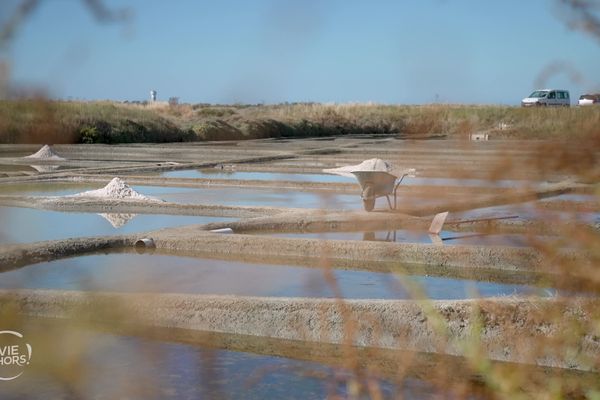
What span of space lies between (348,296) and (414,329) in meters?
1.22

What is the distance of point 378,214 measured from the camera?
8.14 meters

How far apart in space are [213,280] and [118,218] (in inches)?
149

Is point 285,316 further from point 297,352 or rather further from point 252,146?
point 252,146

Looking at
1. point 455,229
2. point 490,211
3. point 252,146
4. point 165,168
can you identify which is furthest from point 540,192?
point 252,146

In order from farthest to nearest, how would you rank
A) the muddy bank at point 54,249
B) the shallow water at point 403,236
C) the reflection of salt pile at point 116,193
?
1. the reflection of salt pile at point 116,193
2. the shallow water at point 403,236
3. the muddy bank at point 54,249

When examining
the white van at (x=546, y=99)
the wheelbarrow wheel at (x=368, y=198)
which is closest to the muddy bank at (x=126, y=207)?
the wheelbarrow wheel at (x=368, y=198)

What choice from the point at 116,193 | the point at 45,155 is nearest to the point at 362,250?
the point at 116,193

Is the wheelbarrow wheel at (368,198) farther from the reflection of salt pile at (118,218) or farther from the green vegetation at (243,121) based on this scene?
the green vegetation at (243,121)

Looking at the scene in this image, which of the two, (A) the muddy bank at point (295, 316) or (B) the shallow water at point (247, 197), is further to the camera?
(B) the shallow water at point (247, 197)

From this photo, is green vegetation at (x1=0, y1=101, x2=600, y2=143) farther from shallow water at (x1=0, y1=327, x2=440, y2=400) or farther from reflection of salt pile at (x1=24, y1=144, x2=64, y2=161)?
shallow water at (x1=0, y1=327, x2=440, y2=400)

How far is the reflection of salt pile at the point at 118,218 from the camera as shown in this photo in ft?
28.4

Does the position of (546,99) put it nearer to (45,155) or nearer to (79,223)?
(45,155)

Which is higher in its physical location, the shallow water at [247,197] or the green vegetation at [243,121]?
the green vegetation at [243,121]

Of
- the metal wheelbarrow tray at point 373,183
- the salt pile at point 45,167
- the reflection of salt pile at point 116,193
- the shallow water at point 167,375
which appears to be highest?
the metal wheelbarrow tray at point 373,183
